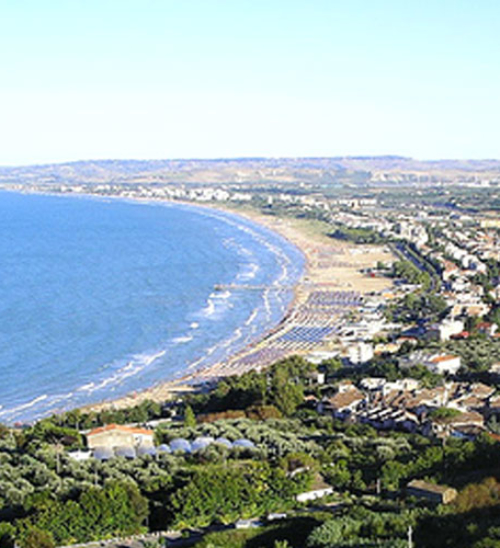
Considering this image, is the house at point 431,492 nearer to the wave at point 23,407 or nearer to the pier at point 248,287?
the wave at point 23,407

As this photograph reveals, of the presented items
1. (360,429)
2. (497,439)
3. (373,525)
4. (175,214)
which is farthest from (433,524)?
(175,214)

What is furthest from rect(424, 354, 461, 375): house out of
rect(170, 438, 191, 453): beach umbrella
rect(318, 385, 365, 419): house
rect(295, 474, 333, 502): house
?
rect(295, 474, 333, 502): house

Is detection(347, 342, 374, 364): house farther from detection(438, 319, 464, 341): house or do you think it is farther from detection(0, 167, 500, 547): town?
detection(438, 319, 464, 341): house

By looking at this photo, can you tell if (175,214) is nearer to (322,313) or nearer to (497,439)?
(322,313)

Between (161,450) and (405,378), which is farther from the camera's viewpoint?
(405,378)

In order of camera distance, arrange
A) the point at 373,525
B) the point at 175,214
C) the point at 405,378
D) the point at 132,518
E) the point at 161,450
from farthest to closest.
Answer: the point at 175,214
the point at 405,378
the point at 161,450
the point at 132,518
the point at 373,525

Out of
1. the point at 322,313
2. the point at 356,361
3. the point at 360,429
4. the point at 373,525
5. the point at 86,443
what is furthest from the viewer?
the point at 322,313
